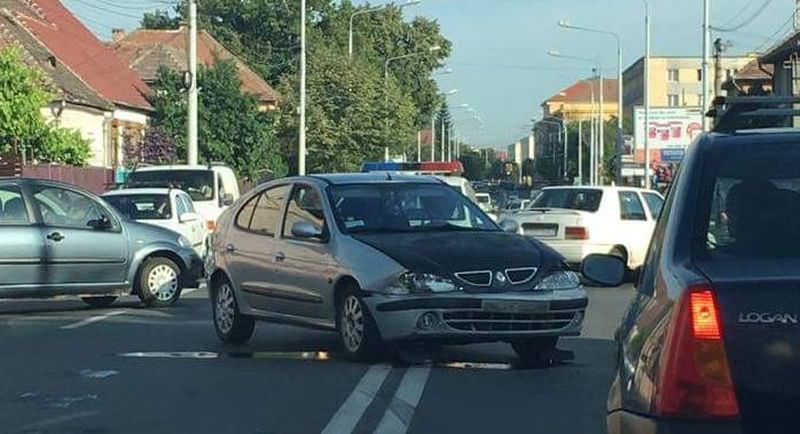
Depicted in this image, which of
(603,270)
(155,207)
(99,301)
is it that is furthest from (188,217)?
(603,270)

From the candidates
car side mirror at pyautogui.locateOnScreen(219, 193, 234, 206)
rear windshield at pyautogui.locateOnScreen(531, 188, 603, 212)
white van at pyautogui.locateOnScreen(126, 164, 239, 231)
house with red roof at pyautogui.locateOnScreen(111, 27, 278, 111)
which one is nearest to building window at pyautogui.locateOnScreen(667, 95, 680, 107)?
house with red roof at pyautogui.locateOnScreen(111, 27, 278, 111)

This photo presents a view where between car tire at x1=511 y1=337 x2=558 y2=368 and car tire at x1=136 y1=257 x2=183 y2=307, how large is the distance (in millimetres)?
6692

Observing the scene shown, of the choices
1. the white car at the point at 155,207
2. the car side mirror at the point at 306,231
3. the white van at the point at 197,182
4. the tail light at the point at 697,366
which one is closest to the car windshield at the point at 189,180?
the white van at the point at 197,182

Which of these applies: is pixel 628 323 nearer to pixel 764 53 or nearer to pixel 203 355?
pixel 203 355

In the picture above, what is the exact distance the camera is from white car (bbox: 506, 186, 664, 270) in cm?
2214

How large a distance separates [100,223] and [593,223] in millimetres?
8880

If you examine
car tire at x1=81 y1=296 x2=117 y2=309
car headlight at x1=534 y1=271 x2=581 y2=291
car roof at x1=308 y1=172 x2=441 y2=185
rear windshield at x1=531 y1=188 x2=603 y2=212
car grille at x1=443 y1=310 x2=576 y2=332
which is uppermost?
car roof at x1=308 y1=172 x2=441 y2=185

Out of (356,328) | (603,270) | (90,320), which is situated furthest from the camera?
(90,320)

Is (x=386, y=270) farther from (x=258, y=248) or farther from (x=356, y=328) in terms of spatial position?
(x=258, y=248)

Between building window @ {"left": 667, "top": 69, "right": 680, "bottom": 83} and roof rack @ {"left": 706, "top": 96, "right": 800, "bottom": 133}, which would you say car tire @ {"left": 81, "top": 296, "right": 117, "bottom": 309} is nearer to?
roof rack @ {"left": 706, "top": 96, "right": 800, "bottom": 133}

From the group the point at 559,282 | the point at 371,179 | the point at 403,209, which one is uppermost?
the point at 371,179

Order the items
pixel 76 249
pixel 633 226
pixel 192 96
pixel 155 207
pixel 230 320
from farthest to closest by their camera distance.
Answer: pixel 192 96, pixel 633 226, pixel 155 207, pixel 76 249, pixel 230 320

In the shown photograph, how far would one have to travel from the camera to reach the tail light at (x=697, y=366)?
400 centimetres

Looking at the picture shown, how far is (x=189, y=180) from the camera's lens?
85.3 ft
